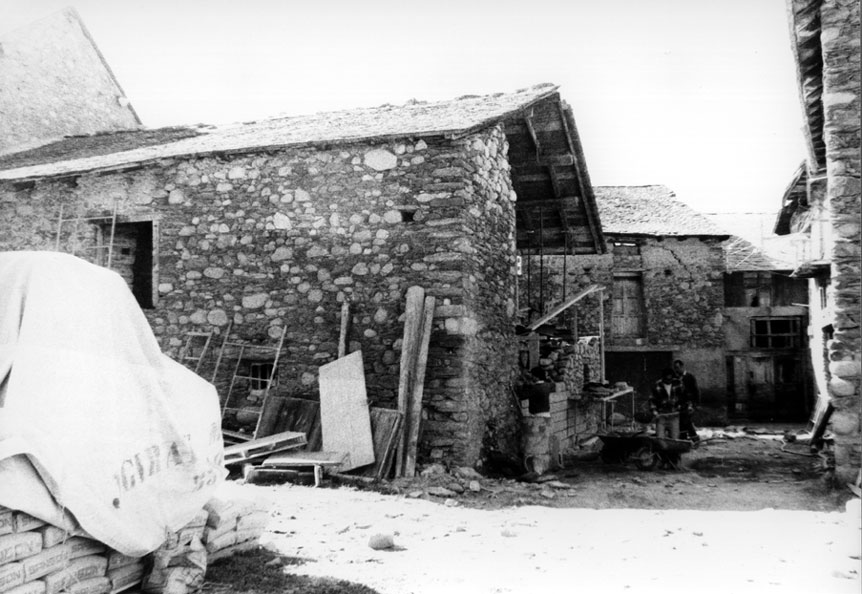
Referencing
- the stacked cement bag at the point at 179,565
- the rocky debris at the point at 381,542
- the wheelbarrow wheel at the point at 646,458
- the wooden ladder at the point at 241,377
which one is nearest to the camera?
the stacked cement bag at the point at 179,565

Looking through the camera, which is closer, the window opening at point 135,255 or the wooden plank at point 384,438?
the wooden plank at point 384,438

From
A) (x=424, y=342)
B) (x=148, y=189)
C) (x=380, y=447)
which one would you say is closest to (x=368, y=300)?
(x=424, y=342)

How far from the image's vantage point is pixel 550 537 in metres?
5.42

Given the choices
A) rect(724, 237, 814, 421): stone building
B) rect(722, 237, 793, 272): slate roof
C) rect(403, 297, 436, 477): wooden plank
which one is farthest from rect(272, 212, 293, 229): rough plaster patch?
rect(724, 237, 814, 421): stone building

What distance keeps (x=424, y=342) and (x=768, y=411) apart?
15527 mm

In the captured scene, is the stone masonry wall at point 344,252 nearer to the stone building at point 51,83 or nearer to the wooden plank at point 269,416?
the wooden plank at point 269,416

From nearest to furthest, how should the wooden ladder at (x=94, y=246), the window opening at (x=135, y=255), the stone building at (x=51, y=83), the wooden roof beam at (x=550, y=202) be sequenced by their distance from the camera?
the wooden ladder at (x=94, y=246) < the window opening at (x=135, y=255) < the stone building at (x=51, y=83) < the wooden roof beam at (x=550, y=202)

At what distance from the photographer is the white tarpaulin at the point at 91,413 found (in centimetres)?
315

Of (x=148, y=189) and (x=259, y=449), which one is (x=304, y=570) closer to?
(x=259, y=449)

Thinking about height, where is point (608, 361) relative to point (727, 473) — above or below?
above

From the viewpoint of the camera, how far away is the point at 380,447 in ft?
24.3

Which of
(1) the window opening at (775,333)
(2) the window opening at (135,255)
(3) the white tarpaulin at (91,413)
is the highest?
(2) the window opening at (135,255)

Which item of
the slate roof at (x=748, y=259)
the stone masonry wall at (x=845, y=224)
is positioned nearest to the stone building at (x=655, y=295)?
the slate roof at (x=748, y=259)

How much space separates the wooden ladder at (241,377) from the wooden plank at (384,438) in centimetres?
157
